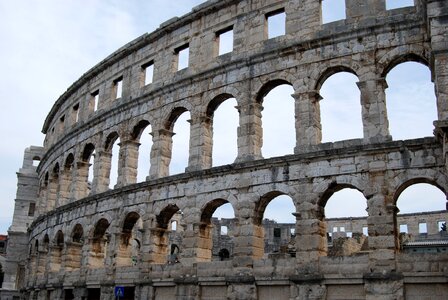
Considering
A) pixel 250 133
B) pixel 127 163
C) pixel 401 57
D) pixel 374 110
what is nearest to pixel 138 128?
pixel 127 163

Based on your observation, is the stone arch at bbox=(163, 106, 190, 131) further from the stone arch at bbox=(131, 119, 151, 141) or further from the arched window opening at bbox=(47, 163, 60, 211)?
the arched window opening at bbox=(47, 163, 60, 211)

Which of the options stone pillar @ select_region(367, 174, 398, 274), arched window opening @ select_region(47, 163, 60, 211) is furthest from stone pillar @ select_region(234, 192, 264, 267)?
arched window opening @ select_region(47, 163, 60, 211)

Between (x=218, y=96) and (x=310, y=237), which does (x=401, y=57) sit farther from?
(x=218, y=96)

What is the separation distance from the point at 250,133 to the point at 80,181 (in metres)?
9.98

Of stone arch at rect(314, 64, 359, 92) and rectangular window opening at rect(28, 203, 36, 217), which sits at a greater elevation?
stone arch at rect(314, 64, 359, 92)

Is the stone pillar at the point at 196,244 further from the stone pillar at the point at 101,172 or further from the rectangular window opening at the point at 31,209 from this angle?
the rectangular window opening at the point at 31,209

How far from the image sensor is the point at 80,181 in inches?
878

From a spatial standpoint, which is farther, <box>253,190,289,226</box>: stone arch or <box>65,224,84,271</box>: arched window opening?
<box>65,224,84,271</box>: arched window opening

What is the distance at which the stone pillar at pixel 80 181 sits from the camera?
72.5ft

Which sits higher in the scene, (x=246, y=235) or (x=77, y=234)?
(x=77, y=234)

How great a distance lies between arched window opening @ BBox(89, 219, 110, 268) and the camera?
19.5 meters

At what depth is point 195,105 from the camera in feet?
57.0

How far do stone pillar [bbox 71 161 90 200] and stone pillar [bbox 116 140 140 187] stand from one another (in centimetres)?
367

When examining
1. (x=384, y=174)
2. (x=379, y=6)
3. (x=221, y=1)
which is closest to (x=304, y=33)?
(x=379, y=6)
